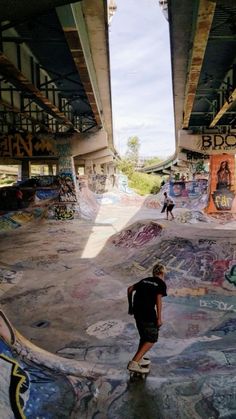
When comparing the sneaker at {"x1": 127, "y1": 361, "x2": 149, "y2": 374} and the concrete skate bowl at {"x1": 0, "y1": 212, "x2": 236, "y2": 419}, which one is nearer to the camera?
the concrete skate bowl at {"x1": 0, "y1": 212, "x2": 236, "y2": 419}

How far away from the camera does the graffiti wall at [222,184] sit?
29016 millimetres

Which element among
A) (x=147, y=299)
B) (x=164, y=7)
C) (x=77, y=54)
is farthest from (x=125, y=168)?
(x=147, y=299)

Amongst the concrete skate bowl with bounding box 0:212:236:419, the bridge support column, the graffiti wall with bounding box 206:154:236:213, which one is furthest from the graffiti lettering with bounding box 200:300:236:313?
the bridge support column

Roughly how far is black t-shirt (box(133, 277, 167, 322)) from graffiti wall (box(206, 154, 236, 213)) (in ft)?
76.7

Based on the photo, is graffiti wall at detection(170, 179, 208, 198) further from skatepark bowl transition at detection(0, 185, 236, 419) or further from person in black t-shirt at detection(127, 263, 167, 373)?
person in black t-shirt at detection(127, 263, 167, 373)

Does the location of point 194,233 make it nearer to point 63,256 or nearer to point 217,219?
point 63,256

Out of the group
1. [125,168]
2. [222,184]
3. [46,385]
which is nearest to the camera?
[46,385]

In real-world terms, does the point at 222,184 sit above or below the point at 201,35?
below

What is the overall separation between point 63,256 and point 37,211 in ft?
46.4

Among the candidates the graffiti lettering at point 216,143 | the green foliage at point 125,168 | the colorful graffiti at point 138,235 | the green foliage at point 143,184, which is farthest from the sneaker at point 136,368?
the green foliage at point 125,168

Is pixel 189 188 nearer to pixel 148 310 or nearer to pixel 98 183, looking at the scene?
pixel 98 183

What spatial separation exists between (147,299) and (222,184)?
24165 millimetres

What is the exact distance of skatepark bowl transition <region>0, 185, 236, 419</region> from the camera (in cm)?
585

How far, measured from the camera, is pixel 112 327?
32.8 ft
